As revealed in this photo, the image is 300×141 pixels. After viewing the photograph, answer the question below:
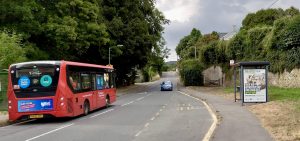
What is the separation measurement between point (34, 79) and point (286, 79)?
84.3 ft

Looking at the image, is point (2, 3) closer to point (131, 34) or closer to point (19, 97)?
point (131, 34)

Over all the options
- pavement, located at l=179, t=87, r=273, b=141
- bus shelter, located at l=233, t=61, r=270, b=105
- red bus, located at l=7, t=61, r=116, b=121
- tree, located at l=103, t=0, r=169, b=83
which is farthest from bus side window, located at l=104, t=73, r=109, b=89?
tree, located at l=103, t=0, r=169, b=83

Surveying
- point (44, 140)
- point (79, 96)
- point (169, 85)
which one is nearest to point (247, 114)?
point (79, 96)

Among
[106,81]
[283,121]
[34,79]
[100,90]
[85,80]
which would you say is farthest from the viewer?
[106,81]

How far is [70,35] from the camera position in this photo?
47594mm

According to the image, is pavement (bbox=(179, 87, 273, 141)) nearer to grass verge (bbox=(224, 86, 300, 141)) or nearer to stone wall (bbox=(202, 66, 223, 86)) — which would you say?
grass verge (bbox=(224, 86, 300, 141))

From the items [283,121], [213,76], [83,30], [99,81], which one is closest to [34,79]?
[99,81]

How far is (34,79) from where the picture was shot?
2141 centimetres

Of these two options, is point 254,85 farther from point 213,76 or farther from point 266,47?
point 213,76

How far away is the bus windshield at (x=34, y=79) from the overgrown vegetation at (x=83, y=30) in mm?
13649

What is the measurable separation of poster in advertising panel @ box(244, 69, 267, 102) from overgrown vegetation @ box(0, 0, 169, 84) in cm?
1743

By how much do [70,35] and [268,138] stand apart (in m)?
36.4

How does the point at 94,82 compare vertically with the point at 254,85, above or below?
above

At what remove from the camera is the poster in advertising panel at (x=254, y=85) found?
27.4m
